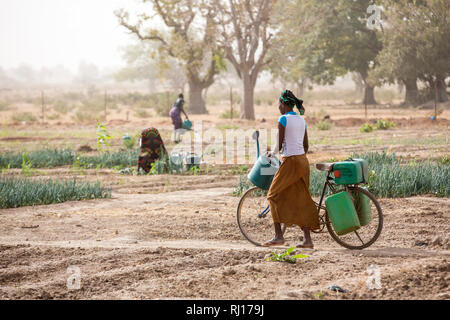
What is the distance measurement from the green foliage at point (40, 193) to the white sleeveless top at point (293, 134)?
14.9 ft

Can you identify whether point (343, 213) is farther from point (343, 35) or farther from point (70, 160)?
point (343, 35)

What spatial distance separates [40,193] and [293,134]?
15.9 feet

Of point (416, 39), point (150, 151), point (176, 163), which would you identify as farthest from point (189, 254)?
point (416, 39)

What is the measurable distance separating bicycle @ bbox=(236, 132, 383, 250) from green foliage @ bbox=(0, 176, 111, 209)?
2.75 metres

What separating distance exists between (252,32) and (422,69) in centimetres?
1084

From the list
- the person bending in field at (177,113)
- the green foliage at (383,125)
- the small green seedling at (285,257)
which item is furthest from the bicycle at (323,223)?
the green foliage at (383,125)

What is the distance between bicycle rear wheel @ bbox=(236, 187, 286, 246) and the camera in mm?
6328

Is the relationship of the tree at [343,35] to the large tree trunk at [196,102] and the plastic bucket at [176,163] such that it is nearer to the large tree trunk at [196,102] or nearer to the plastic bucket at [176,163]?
the large tree trunk at [196,102]

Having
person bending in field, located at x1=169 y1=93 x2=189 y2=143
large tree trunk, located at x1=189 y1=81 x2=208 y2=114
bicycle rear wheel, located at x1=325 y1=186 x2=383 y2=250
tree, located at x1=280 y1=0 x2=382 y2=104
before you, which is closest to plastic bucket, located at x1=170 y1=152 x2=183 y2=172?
A: person bending in field, located at x1=169 y1=93 x2=189 y2=143

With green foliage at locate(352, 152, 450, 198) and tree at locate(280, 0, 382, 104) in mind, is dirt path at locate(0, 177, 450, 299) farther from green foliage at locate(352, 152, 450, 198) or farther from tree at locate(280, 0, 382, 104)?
tree at locate(280, 0, 382, 104)

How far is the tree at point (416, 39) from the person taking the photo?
3102cm

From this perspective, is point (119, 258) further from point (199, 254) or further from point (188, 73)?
point (188, 73)
